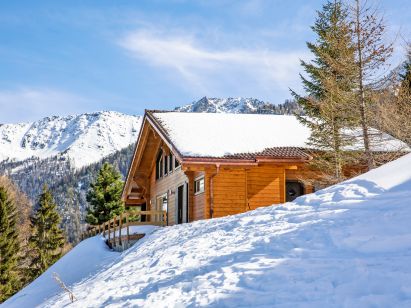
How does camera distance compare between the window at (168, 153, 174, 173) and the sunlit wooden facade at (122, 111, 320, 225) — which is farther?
the window at (168, 153, 174, 173)

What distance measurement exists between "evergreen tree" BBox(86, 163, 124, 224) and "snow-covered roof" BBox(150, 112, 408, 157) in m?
19.9

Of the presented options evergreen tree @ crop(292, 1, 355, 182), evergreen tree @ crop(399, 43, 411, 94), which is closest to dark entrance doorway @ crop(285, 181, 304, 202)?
evergreen tree @ crop(292, 1, 355, 182)

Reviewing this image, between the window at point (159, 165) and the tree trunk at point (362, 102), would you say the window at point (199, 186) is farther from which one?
the tree trunk at point (362, 102)

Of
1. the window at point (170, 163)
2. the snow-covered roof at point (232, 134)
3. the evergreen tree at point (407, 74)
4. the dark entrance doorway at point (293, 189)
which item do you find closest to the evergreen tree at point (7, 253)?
the window at point (170, 163)

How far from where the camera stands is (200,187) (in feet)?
76.2

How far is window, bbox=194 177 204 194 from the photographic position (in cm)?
2300

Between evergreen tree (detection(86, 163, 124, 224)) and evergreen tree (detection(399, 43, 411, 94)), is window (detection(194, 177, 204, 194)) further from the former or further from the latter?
evergreen tree (detection(86, 163, 124, 224))

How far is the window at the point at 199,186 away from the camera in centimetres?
2300

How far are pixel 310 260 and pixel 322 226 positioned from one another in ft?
4.97

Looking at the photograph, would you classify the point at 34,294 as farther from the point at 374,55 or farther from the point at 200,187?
the point at 374,55

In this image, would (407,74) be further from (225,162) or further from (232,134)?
(225,162)

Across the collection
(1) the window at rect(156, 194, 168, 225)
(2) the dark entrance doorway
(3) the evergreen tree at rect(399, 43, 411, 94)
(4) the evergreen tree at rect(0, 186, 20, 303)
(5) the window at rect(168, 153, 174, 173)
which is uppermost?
(3) the evergreen tree at rect(399, 43, 411, 94)

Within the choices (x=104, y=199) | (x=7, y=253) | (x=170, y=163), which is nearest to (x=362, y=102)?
(x=170, y=163)

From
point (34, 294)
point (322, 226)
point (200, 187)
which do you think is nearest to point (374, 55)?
point (200, 187)
